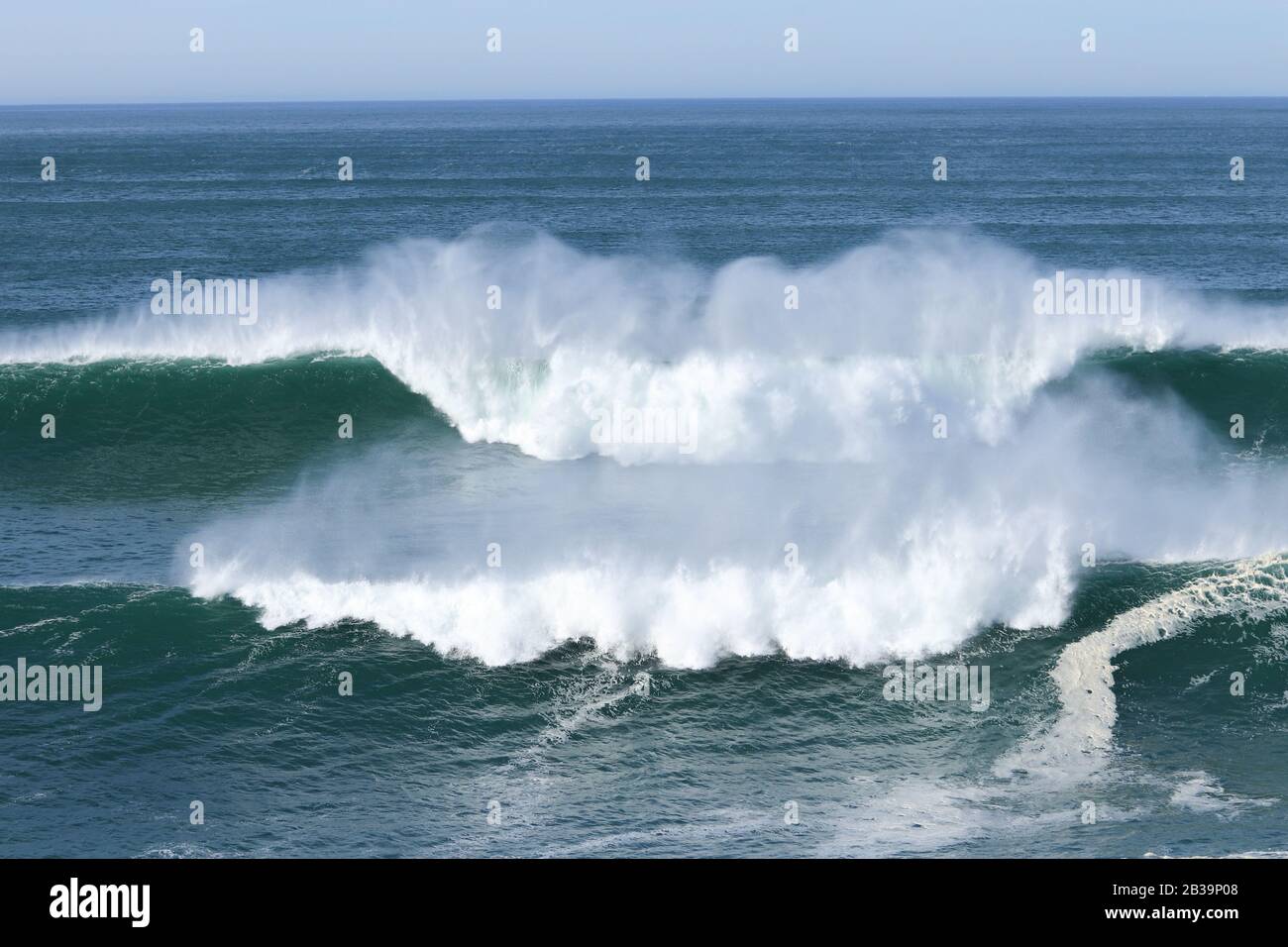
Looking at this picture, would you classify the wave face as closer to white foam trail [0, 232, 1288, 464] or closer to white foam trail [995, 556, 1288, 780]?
white foam trail [0, 232, 1288, 464]

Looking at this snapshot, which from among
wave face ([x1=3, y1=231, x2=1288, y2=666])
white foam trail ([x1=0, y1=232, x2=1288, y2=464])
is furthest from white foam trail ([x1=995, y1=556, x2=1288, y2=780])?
white foam trail ([x1=0, y1=232, x2=1288, y2=464])

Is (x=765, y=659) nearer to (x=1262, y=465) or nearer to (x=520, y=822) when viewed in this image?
(x=520, y=822)

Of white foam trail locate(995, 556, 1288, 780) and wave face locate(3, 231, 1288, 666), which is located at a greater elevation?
wave face locate(3, 231, 1288, 666)

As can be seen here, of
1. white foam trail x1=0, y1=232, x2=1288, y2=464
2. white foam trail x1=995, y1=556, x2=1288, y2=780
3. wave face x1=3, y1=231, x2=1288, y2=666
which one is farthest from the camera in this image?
white foam trail x1=0, y1=232, x2=1288, y2=464

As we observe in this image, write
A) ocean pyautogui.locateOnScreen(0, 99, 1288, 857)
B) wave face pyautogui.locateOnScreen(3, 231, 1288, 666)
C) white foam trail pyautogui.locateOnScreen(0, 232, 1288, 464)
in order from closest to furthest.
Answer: ocean pyautogui.locateOnScreen(0, 99, 1288, 857)
wave face pyautogui.locateOnScreen(3, 231, 1288, 666)
white foam trail pyautogui.locateOnScreen(0, 232, 1288, 464)

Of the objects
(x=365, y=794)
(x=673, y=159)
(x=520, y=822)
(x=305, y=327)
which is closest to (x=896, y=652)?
(x=520, y=822)

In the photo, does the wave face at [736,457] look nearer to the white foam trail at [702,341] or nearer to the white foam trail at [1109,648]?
the white foam trail at [702,341]

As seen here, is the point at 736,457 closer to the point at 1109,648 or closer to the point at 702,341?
the point at 702,341
